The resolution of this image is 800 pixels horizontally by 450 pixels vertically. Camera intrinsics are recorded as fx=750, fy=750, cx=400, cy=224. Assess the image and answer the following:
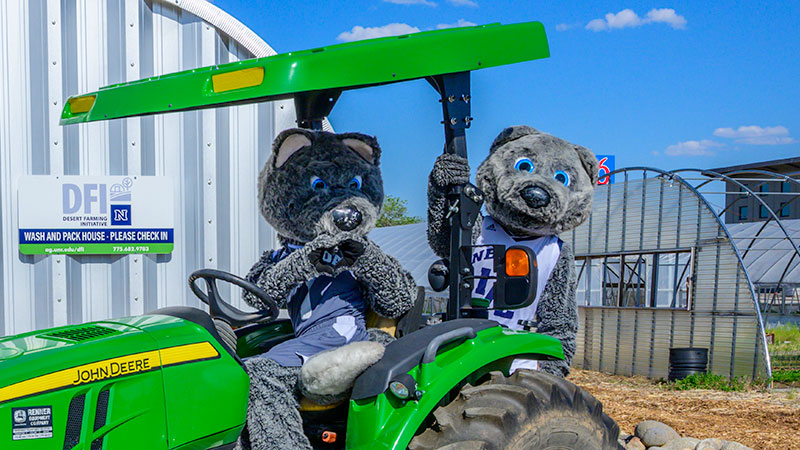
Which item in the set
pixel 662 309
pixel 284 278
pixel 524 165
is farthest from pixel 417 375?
pixel 662 309

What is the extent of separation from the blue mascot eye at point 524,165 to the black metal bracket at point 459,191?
124 centimetres

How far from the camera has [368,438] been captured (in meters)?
2.73

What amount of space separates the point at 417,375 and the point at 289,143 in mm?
1360

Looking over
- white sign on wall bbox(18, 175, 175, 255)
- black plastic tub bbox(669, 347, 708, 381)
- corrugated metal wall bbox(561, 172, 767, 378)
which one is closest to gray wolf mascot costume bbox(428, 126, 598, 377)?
white sign on wall bbox(18, 175, 175, 255)

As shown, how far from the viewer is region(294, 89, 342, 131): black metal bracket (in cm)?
372

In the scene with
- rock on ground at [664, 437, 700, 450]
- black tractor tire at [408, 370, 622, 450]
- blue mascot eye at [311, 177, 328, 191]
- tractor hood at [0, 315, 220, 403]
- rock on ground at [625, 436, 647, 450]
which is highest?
blue mascot eye at [311, 177, 328, 191]

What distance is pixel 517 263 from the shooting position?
9.81 feet

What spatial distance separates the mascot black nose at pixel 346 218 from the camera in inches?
132

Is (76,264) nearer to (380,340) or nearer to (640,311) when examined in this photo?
(380,340)

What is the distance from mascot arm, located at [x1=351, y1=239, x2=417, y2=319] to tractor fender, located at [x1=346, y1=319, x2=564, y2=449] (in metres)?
0.33

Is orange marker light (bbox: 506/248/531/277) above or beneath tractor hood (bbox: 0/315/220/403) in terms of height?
above

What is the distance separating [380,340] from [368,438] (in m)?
0.75

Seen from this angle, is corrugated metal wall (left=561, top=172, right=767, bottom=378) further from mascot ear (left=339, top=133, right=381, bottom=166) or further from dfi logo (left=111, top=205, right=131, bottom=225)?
mascot ear (left=339, top=133, right=381, bottom=166)

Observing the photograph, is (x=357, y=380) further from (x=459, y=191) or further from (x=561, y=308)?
(x=561, y=308)
